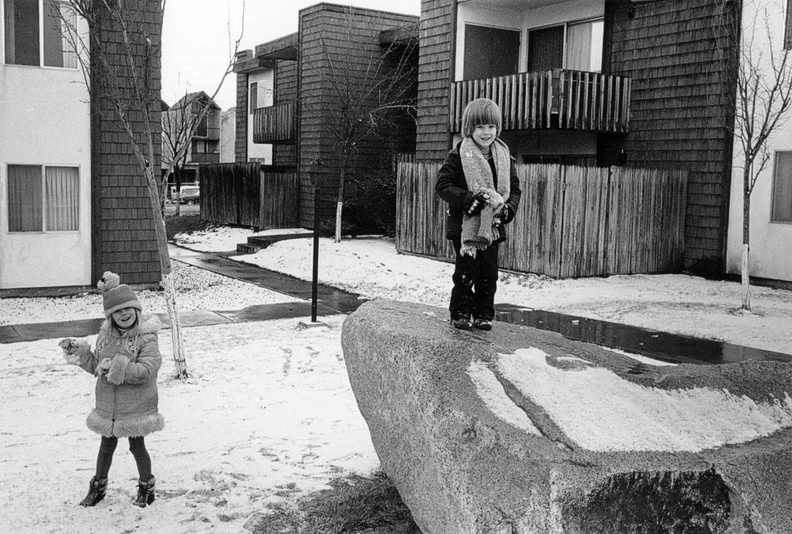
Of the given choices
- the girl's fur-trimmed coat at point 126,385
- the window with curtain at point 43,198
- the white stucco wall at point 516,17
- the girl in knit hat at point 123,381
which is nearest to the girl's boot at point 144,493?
the girl in knit hat at point 123,381

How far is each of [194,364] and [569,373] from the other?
564 centimetres

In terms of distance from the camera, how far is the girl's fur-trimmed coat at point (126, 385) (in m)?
4.85

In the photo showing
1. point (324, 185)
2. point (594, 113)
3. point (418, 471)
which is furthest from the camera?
point (324, 185)

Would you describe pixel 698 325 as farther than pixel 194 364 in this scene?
Yes

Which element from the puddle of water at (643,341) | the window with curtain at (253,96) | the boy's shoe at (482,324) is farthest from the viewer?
the window with curtain at (253,96)

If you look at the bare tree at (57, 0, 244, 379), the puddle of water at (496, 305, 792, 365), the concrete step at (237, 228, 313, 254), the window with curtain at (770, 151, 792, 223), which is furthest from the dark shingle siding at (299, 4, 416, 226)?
the puddle of water at (496, 305, 792, 365)

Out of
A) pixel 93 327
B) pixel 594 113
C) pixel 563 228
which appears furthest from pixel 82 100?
pixel 594 113

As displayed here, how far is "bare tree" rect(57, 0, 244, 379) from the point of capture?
331 inches

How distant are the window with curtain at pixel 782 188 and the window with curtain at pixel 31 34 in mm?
12241

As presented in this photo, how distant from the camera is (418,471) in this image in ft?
13.5

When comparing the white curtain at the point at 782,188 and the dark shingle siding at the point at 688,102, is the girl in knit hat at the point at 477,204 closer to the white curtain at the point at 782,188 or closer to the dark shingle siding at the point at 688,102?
the dark shingle siding at the point at 688,102

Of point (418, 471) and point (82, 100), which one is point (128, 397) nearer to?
point (418, 471)

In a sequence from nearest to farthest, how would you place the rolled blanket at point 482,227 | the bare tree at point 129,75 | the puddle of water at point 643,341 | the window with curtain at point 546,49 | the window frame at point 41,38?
the rolled blanket at point 482,227
the bare tree at point 129,75
the puddle of water at point 643,341
the window frame at point 41,38
the window with curtain at point 546,49

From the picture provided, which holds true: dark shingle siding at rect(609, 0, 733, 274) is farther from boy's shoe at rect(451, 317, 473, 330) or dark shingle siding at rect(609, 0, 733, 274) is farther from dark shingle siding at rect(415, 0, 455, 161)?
boy's shoe at rect(451, 317, 473, 330)
